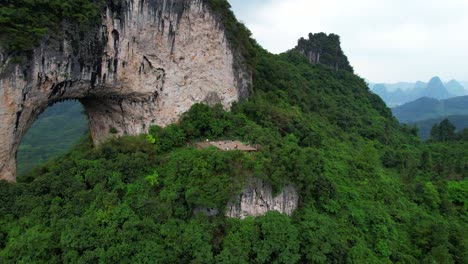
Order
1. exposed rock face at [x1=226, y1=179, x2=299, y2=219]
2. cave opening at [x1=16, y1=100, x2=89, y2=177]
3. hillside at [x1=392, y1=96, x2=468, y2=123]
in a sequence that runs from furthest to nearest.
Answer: hillside at [x1=392, y1=96, x2=468, y2=123] → cave opening at [x1=16, y1=100, x2=89, y2=177] → exposed rock face at [x1=226, y1=179, x2=299, y2=219]

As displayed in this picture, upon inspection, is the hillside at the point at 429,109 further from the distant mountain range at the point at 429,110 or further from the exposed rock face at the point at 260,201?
the exposed rock face at the point at 260,201

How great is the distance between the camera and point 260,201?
45.5ft

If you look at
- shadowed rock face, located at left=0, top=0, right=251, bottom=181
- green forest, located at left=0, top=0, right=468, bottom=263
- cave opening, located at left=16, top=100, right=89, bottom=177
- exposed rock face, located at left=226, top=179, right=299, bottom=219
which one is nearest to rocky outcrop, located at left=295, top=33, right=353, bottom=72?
green forest, located at left=0, top=0, right=468, bottom=263

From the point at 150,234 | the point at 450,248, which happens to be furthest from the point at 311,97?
the point at 150,234

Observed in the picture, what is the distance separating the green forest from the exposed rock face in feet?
1.18

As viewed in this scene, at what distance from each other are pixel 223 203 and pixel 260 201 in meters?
1.87

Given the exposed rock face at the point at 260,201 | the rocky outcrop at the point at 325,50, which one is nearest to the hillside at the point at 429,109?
the rocky outcrop at the point at 325,50

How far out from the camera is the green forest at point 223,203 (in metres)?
11.3

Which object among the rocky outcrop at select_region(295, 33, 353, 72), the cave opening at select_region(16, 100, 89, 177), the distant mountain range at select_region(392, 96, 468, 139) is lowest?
the cave opening at select_region(16, 100, 89, 177)

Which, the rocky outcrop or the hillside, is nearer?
the rocky outcrop

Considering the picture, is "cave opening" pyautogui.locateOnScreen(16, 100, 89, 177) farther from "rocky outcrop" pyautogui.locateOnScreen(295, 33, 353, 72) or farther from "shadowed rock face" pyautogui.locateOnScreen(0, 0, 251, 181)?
"rocky outcrop" pyautogui.locateOnScreen(295, 33, 353, 72)

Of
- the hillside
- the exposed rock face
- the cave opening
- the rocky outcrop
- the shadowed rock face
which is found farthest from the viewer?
the hillside

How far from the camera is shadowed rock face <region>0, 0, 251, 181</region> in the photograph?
521 inches

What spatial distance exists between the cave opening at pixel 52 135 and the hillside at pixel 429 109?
11663 cm
